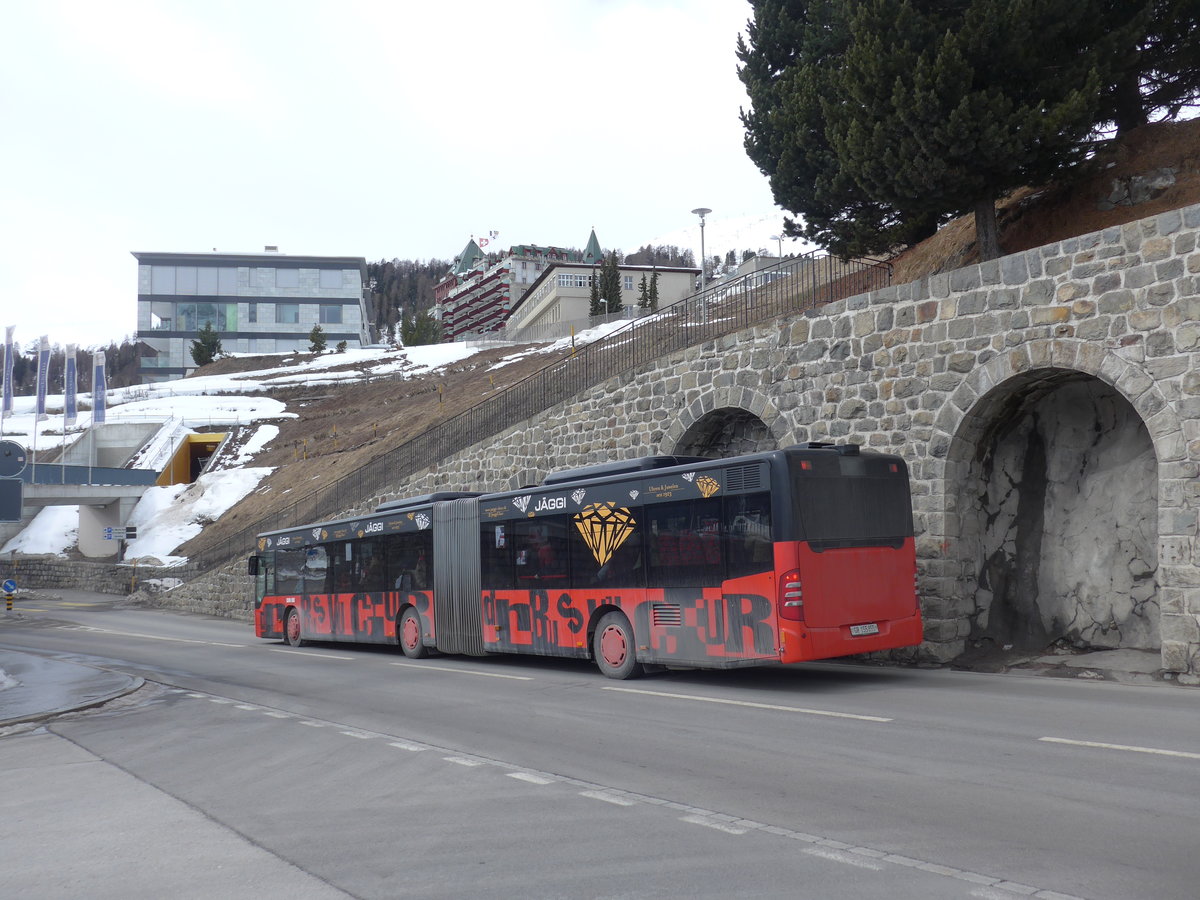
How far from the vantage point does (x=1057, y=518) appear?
14.7m

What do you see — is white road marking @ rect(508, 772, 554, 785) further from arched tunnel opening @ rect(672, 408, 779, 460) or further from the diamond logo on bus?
arched tunnel opening @ rect(672, 408, 779, 460)

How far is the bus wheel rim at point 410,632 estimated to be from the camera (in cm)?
1945

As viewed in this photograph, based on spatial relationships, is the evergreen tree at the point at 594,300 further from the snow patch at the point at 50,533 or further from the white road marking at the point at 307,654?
the white road marking at the point at 307,654

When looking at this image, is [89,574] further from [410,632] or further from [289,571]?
[410,632]

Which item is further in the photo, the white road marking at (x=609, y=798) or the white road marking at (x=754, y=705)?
the white road marking at (x=754, y=705)

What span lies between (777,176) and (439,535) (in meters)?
9.81

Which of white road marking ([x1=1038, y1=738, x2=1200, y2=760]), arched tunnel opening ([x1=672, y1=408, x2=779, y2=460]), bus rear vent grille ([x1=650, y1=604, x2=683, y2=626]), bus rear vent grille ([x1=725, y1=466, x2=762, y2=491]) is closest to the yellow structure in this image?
arched tunnel opening ([x1=672, y1=408, x2=779, y2=460])

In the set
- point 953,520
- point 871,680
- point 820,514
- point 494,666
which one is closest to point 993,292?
point 953,520

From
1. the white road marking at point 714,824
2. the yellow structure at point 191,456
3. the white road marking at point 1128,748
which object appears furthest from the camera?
the yellow structure at point 191,456

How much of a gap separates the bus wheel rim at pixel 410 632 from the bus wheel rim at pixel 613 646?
5870mm

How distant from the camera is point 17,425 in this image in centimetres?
7819

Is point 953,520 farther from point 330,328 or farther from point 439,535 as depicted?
point 330,328

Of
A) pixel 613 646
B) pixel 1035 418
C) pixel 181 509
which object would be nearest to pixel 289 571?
pixel 613 646

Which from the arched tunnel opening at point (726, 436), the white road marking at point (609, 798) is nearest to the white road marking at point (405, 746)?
the white road marking at point (609, 798)
